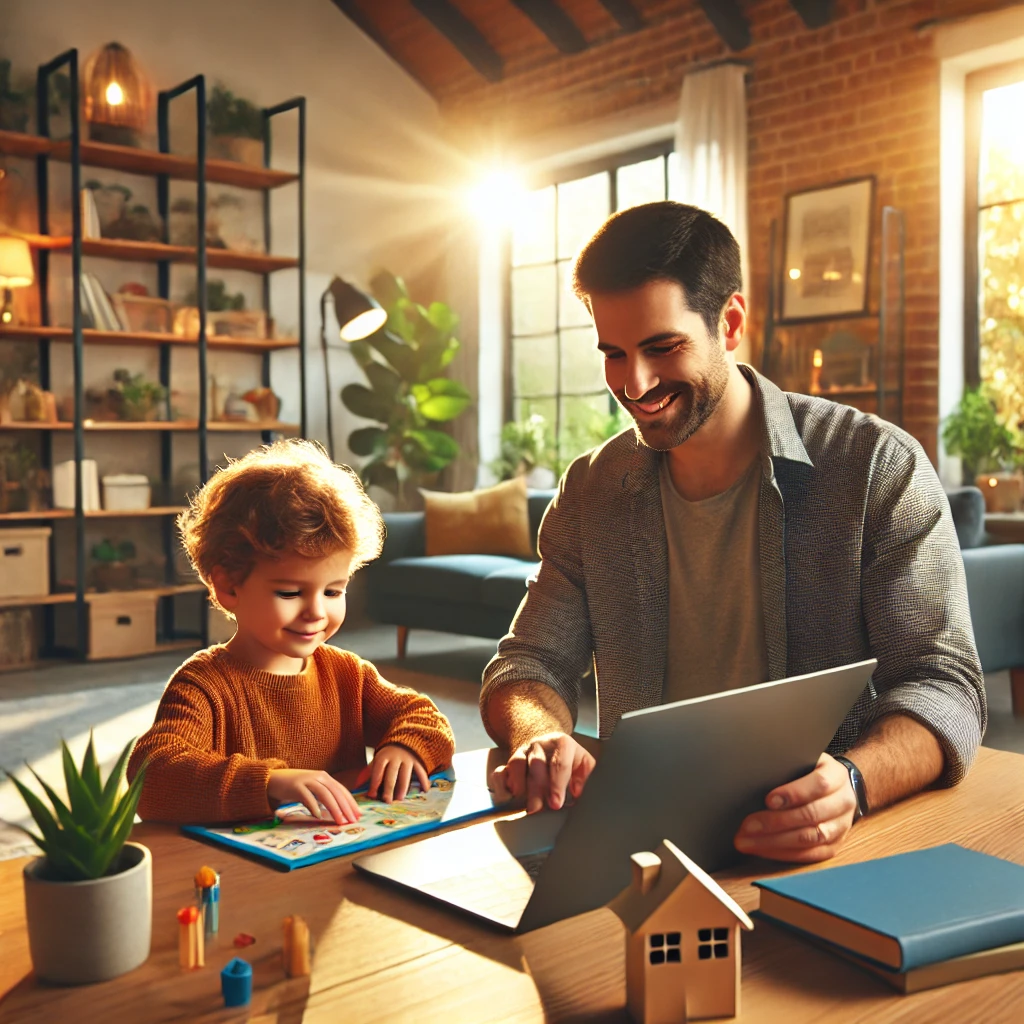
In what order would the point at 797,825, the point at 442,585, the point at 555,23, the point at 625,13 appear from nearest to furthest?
1. the point at 797,825
2. the point at 442,585
3. the point at 625,13
4. the point at 555,23

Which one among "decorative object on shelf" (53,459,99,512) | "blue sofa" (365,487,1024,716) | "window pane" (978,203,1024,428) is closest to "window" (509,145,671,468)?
"blue sofa" (365,487,1024,716)

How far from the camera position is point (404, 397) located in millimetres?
6359

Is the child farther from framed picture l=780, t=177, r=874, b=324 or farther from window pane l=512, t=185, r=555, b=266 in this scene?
window pane l=512, t=185, r=555, b=266

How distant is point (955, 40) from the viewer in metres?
4.71

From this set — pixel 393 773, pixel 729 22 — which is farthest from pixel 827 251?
pixel 393 773

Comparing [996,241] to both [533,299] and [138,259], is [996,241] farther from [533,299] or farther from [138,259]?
[138,259]

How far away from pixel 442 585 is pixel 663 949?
4198 mm

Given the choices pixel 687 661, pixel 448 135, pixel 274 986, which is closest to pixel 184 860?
pixel 274 986

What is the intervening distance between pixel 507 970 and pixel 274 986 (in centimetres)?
15

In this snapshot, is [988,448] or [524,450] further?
[524,450]

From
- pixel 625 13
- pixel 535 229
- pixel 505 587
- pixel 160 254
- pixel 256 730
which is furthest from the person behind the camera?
pixel 535 229

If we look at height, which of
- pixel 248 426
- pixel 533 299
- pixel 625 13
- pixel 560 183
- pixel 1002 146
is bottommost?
pixel 248 426

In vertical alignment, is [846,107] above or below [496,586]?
above

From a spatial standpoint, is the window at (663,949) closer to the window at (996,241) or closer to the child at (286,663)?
the child at (286,663)
